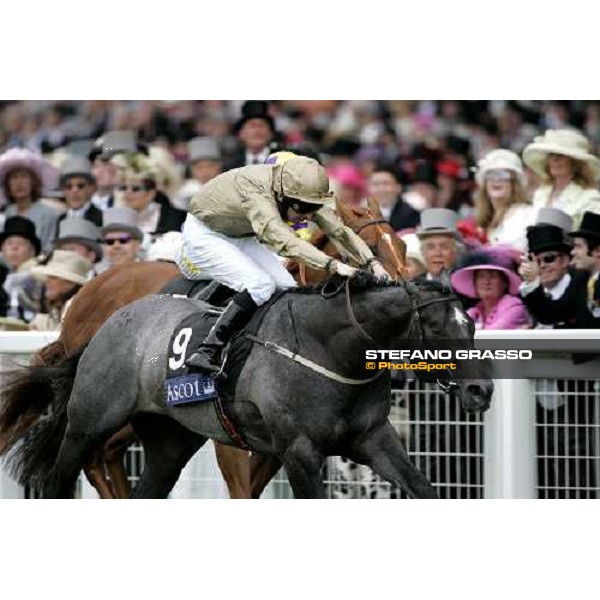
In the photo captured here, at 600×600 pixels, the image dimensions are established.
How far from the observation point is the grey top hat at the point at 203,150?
984 centimetres

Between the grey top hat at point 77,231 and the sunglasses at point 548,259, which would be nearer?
the sunglasses at point 548,259

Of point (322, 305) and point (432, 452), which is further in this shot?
point (432, 452)

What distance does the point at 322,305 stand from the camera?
29.0 ft

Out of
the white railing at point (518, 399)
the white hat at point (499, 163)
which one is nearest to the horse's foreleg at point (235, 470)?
the white railing at point (518, 399)

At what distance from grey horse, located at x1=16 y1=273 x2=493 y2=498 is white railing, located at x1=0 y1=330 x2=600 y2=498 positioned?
2.27 feet

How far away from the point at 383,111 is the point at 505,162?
64 cm

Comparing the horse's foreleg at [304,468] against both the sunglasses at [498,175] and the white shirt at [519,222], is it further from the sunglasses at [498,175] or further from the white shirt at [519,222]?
the sunglasses at [498,175]

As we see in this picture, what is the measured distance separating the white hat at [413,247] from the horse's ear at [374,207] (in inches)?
6.7

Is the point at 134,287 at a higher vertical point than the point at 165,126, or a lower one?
lower

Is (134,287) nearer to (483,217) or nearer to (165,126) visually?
(165,126)

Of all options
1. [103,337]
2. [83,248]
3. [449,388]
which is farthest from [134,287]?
[449,388]

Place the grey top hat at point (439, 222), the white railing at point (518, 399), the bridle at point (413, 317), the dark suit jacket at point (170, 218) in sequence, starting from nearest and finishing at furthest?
the bridle at point (413, 317)
the white railing at point (518, 399)
the grey top hat at point (439, 222)
the dark suit jacket at point (170, 218)

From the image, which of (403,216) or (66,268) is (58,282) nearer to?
(66,268)

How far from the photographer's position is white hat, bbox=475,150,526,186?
958 cm
